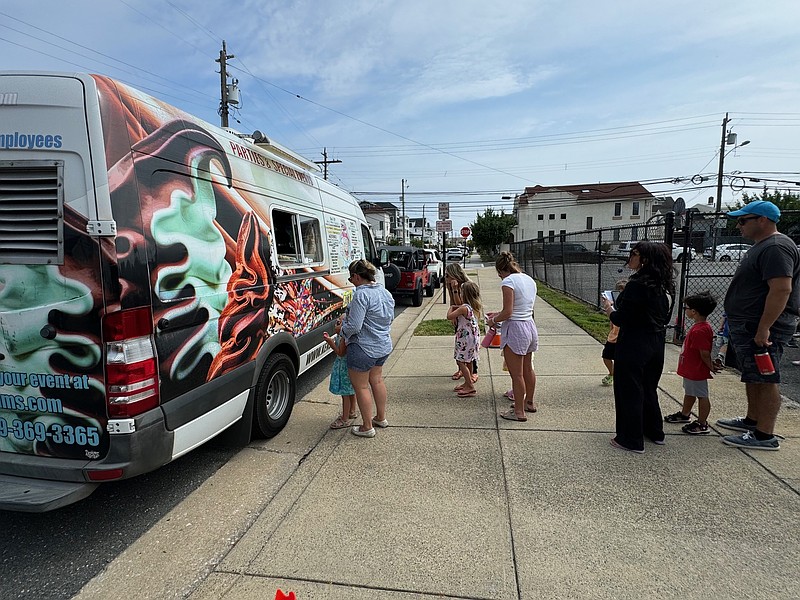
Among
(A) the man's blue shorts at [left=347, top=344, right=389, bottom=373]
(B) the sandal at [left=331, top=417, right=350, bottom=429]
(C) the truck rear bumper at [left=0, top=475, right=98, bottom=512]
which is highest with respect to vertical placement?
(A) the man's blue shorts at [left=347, top=344, right=389, bottom=373]

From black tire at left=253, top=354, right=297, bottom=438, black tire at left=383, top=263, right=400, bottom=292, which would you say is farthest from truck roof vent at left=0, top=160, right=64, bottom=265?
black tire at left=383, top=263, right=400, bottom=292

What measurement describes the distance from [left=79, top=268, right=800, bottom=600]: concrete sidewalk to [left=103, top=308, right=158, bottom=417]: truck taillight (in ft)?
2.99

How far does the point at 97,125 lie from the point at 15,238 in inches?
30.7

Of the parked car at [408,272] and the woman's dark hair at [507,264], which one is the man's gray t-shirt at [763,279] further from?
the parked car at [408,272]

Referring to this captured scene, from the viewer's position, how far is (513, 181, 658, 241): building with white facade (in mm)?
51875

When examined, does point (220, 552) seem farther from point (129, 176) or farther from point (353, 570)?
point (129, 176)

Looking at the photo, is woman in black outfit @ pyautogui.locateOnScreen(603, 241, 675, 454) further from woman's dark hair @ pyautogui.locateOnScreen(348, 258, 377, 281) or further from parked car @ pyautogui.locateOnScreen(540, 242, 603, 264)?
parked car @ pyautogui.locateOnScreen(540, 242, 603, 264)

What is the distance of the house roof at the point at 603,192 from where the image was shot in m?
52.1

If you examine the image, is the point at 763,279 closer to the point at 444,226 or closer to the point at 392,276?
the point at 392,276

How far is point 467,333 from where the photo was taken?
5121 millimetres

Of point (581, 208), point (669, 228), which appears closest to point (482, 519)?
point (669, 228)

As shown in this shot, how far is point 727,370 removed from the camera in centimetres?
584

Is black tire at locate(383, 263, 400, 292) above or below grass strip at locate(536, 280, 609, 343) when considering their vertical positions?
above

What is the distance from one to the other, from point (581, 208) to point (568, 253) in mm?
40964
